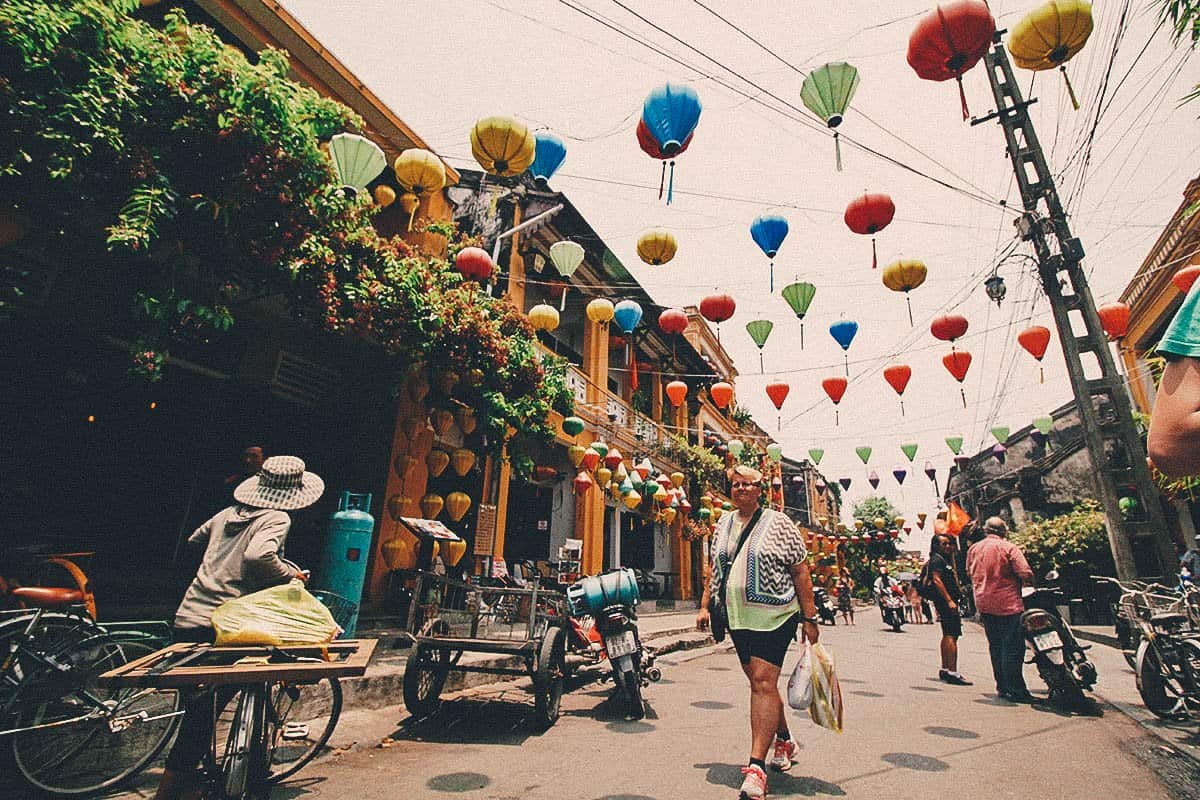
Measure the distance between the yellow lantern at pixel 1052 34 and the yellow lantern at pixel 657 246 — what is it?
344cm

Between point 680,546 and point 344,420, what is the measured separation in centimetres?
1372

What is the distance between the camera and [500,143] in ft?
18.1

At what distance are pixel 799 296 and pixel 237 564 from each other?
22.8 feet

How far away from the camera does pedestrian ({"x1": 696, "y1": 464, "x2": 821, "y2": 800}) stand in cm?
323

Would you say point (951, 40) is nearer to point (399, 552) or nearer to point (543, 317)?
point (543, 317)

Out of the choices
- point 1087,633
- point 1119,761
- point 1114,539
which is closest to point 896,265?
point 1119,761

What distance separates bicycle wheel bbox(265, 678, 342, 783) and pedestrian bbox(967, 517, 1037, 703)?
20.5 ft

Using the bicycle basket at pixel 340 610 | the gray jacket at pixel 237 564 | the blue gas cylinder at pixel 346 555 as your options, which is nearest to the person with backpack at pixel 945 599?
the bicycle basket at pixel 340 610

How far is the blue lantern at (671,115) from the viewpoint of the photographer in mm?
5027

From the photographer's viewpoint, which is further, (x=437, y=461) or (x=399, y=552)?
(x=437, y=461)

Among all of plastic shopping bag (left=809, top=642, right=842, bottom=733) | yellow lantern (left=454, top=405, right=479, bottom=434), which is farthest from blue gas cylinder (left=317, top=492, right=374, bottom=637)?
plastic shopping bag (left=809, top=642, right=842, bottom=733)

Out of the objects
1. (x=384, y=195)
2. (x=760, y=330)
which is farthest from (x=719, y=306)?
(x=384, y=195)

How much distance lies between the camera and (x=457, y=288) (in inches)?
308

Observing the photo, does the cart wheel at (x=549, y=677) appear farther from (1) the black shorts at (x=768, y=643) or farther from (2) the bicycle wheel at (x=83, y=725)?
(2) the bicycle wheel at (x=83, y=725)
